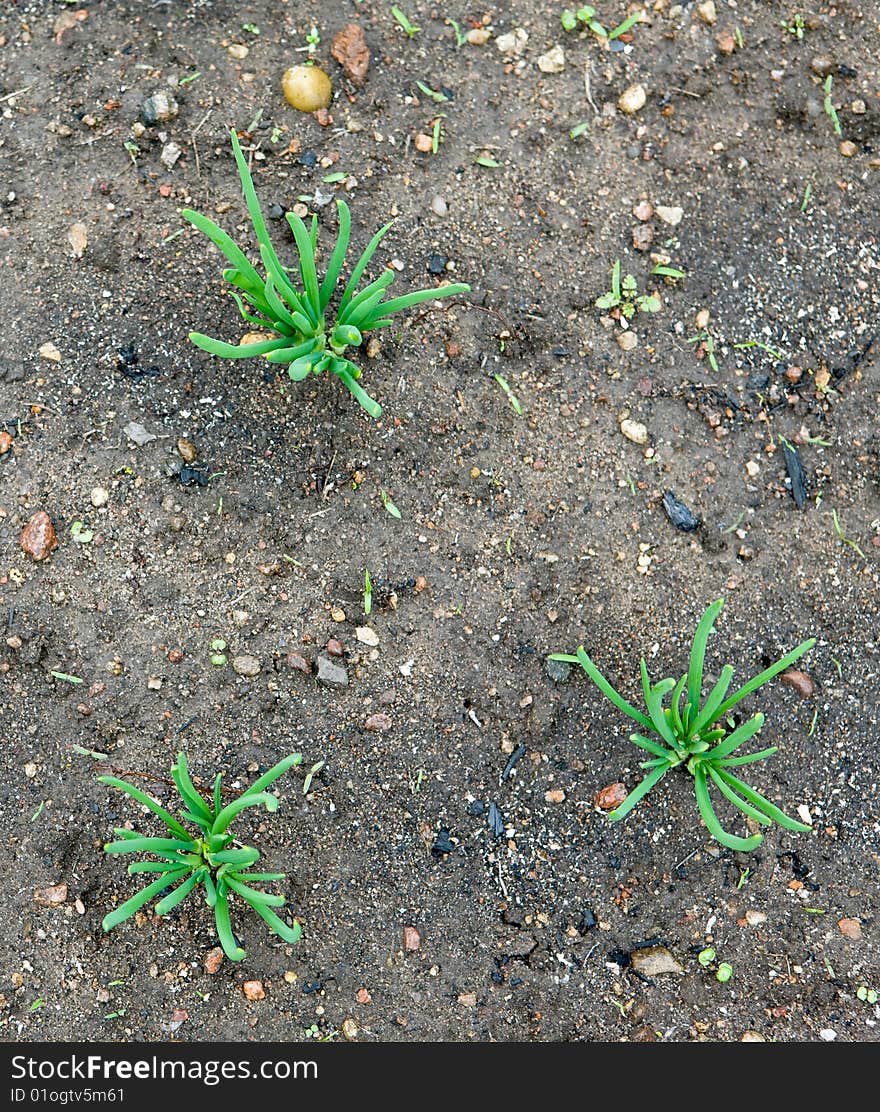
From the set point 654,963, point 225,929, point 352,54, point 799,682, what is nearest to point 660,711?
point 799,682

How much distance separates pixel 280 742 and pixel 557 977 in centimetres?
75

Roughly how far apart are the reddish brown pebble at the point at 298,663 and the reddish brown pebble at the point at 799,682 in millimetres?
1031

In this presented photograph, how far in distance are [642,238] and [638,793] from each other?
4.06ft

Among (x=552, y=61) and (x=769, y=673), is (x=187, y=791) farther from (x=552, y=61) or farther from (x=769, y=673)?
(x=552, y=61)

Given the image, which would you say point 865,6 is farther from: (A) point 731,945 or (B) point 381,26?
(A) point 731,945

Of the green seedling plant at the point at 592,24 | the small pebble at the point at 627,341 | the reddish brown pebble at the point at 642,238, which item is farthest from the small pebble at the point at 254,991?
the green seedling plant at the point at 592,24

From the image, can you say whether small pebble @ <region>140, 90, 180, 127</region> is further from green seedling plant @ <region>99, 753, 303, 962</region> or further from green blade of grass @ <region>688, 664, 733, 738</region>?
green blade of grass @ <region>688, 664, 733, 738</region>

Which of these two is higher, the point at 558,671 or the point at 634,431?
the point at 634,431

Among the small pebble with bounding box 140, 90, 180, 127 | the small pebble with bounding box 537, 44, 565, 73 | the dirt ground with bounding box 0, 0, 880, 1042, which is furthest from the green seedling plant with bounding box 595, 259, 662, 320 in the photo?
the small pebble with bounding box 140, 90, 180, 127

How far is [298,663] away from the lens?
1985mm

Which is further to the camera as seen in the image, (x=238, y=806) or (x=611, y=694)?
(x=611, y=694)

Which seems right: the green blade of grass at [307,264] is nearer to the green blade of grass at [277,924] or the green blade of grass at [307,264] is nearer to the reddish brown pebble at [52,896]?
the green blade of grass at [277,924]

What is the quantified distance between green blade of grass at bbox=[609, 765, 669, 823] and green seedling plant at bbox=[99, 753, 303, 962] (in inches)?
24.6

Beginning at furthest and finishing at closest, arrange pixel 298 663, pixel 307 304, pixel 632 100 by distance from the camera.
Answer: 1. pixel 632 100
2. pixel 298 663
3. pixel 307 304
